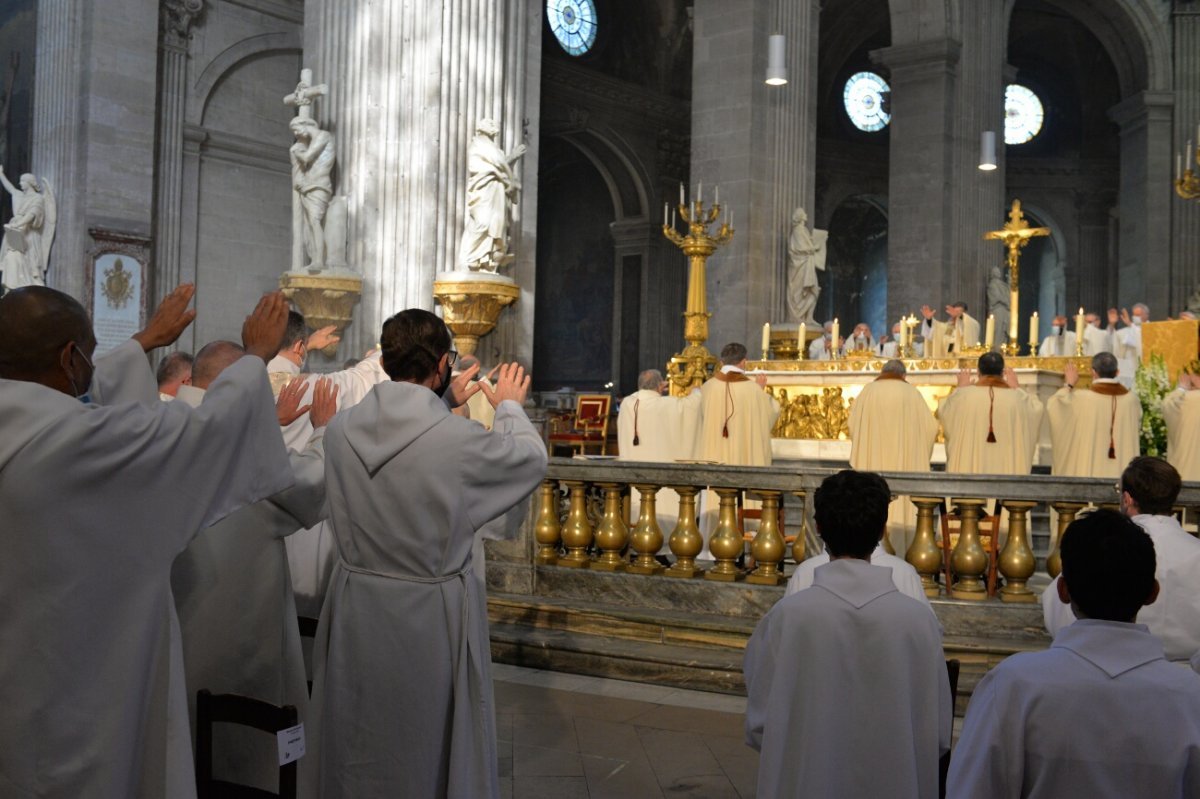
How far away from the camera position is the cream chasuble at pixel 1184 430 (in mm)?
10422

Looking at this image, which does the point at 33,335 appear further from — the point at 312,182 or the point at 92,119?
the point at 92,119

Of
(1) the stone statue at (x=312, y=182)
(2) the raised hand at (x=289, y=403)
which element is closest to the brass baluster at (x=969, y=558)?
(2) the raised hand at (x=289, y=403)

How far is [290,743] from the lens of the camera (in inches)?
107

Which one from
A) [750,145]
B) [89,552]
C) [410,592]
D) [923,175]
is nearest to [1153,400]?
[750,145]

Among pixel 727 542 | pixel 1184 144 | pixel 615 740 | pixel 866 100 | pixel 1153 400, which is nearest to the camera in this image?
pixel 615 740

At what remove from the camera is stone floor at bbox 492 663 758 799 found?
15.1 feet

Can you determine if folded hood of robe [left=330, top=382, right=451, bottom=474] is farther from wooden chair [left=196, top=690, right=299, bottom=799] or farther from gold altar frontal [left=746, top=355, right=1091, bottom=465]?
gold altar frontal [left=746, top=355, right=1091, bottom=465]

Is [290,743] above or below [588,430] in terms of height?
below

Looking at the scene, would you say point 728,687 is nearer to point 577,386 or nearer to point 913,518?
point 913,518

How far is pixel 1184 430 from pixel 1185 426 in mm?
36

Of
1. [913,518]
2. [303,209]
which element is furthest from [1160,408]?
[303,209]

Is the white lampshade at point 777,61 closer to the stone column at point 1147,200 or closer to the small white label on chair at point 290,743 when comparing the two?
the small white label on chair at point 290,743

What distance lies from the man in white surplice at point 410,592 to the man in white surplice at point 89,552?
2.35 feet

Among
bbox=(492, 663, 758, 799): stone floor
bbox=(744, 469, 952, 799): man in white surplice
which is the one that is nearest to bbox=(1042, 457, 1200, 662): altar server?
bbox=(744, 469, 952, 799): man in white surplice
